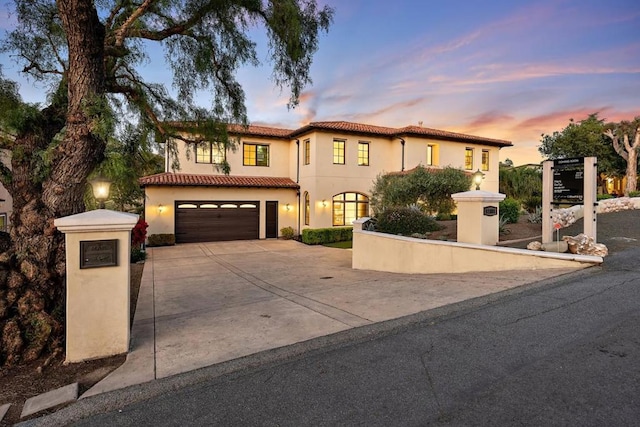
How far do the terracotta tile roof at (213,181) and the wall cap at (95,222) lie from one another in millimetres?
14397

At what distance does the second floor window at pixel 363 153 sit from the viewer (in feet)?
66.9

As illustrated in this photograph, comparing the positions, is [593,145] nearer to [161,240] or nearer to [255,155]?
[255,155]

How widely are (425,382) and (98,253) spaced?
3702mm

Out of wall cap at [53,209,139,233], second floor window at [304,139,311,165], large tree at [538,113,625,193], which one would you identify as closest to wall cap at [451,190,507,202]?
wall cap at [53,209,139,233]

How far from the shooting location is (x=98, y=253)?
12.6ft

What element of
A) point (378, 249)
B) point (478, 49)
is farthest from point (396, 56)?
point (378, 249)

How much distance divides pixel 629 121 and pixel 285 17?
33.1 m

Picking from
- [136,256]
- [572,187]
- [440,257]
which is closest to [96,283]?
[440,257]

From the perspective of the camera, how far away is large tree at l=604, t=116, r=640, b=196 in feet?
85.5

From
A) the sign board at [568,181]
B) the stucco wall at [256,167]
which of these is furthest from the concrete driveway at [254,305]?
the stucco wall at [256,167]

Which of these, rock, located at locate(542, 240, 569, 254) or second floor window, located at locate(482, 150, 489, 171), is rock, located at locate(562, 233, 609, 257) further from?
second floor window, located at locate(482, 150, 489, 171)

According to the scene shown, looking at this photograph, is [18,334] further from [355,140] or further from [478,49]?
→ [355,140]

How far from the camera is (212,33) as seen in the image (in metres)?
6.94

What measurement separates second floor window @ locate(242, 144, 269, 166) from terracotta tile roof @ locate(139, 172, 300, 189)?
0.88 metres
